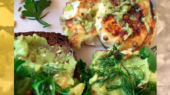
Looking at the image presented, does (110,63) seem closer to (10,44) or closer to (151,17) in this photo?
(151,17)

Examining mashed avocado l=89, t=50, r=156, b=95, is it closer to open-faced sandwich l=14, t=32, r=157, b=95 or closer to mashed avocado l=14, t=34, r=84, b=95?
open-faced sandwich l=14, t=32, r=157, b=95

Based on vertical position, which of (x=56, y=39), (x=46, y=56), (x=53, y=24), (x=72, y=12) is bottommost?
(x=46, y=56)

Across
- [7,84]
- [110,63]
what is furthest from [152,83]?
[7,84]

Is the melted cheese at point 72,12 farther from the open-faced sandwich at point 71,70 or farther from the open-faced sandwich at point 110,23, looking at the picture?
the open-faced sandwich at point 71,70

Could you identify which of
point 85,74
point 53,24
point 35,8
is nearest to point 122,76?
point 85,74

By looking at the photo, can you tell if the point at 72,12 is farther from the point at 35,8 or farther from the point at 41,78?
the point at 41,78

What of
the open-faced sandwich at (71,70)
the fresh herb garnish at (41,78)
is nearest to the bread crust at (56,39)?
the open-faced sandwich at (71,70)
